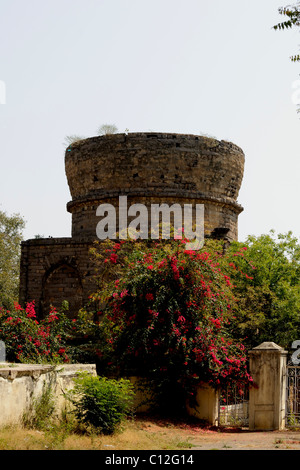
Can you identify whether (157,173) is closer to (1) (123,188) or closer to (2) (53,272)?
(1) (123,188)

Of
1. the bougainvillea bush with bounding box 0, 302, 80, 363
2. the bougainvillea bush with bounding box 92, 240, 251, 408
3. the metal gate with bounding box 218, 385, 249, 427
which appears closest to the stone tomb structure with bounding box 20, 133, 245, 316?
the bougainvillea bush with bounding box 0, 302, 80, 363

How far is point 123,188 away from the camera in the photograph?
25109 millimetres

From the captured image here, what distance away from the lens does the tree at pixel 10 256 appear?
3388 cm

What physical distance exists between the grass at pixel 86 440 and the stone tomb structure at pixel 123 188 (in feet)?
42.5

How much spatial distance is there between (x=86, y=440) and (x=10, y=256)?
89.9ft

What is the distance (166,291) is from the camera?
45.9 feet

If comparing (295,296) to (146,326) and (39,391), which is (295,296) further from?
(39,391)

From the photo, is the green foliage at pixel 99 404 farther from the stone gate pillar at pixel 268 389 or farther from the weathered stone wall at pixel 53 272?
the weathered stone wall at pixel 53 272

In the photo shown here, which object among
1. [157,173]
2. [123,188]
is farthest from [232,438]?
[123,188]

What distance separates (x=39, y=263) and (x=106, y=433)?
15.0 meters

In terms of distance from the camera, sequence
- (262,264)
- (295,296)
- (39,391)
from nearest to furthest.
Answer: (39,391)
(295,296)
(262,264)

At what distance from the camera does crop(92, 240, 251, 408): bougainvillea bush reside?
13.5 m

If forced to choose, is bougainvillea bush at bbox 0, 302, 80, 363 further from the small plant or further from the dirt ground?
the small plant
